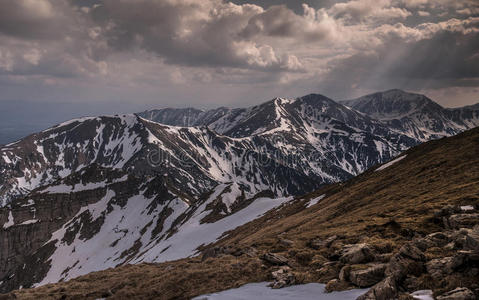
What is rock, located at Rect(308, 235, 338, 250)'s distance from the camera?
87.6 feet

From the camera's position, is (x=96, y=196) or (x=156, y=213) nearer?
(x=156, y=213)

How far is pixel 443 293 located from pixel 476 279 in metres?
1.54

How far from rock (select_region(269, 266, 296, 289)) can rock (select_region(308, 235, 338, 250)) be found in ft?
23.1

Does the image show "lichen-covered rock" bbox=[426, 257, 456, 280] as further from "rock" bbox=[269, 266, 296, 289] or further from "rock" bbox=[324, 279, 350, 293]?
"rock" bbox=[269, 266, 296, 289]

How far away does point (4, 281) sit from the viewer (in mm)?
152875

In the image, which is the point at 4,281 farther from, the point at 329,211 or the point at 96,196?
the point at 329,211

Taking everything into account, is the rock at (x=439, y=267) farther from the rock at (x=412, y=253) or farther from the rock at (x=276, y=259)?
the rock at (x=276, y=259)

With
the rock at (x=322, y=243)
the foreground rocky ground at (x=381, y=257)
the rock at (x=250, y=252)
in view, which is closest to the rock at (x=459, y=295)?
the foreground rocky ground at (x=381, y=257)

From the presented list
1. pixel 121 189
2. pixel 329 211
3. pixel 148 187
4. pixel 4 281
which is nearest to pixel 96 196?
pixel 121 189

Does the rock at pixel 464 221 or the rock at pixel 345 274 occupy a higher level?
the rock at pixel 464 221

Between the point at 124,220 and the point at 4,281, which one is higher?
the point at 124,220

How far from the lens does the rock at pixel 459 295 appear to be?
1020cm

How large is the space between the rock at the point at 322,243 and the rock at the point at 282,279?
703cm

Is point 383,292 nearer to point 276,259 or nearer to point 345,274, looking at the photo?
point 345,274
